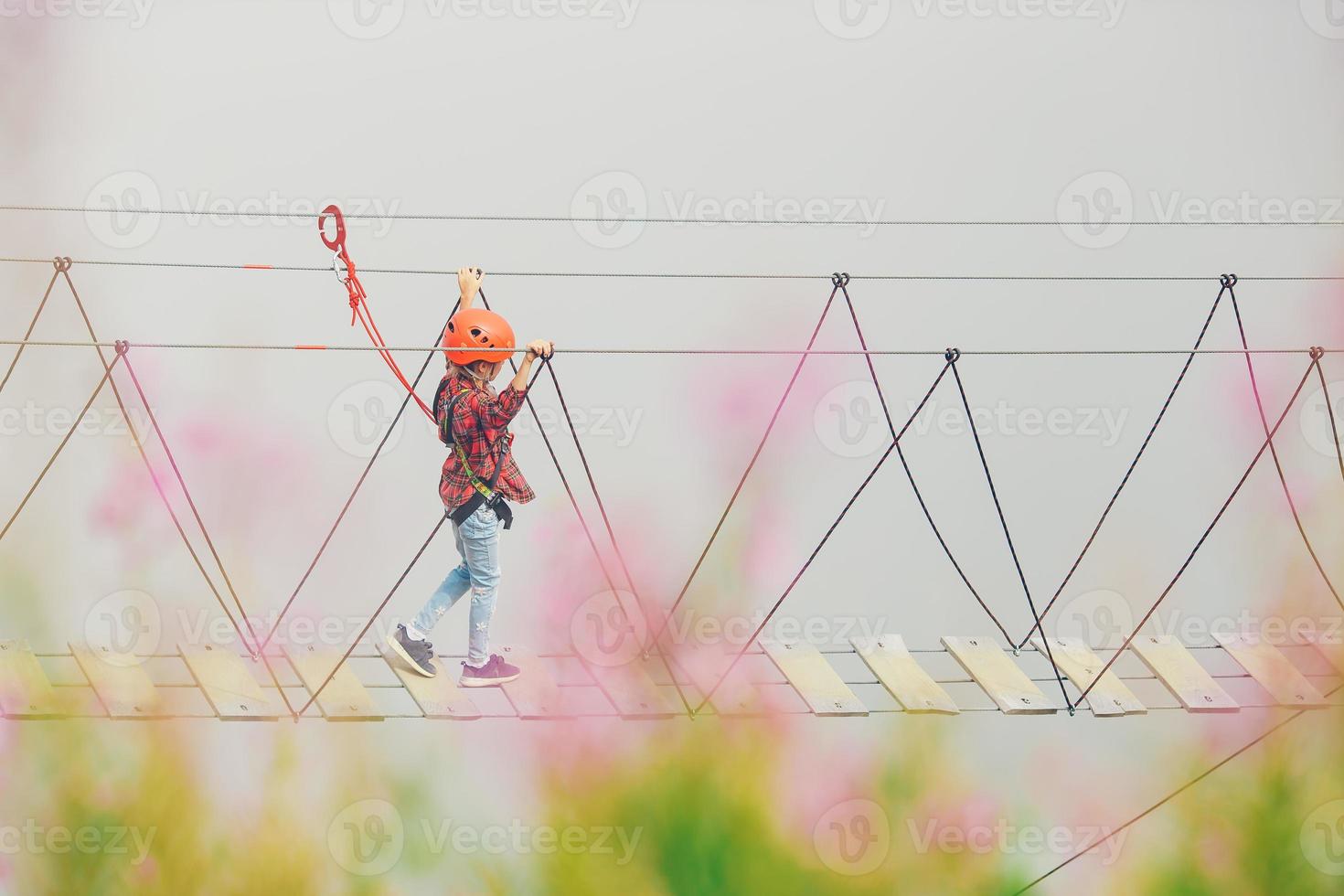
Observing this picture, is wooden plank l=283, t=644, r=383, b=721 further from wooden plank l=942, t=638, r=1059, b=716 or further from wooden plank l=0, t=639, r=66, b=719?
wooden plank l=942, t=638, r=1059, b=716

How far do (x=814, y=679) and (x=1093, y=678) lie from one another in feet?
2.19

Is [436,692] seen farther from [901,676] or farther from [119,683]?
[901,676]

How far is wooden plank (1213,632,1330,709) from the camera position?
4.14 m

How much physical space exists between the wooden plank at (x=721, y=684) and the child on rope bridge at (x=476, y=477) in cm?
40

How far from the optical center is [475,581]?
3.91 meters

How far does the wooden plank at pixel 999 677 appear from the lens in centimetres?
393

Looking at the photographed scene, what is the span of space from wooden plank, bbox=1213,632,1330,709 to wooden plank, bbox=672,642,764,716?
1.16 metres

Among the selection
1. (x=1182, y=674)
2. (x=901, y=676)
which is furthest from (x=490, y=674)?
(x=1182, y=674)

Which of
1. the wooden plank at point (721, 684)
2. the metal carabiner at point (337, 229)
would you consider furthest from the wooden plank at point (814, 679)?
the metal carabiner at point (337, 229)

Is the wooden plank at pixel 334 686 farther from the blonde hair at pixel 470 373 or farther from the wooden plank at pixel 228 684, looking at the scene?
the blonde hair at pixel 470 373

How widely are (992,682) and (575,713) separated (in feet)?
3.14

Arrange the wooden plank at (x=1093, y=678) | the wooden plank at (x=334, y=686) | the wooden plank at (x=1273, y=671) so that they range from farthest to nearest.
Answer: the wooden plank at (x=1273, y=671)
the wooden plank at (x=1093, y=678)
the wooden plank at (x=334, y=686)

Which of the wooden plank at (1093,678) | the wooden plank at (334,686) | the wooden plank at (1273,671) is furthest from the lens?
the wooden plank at (1273,671)

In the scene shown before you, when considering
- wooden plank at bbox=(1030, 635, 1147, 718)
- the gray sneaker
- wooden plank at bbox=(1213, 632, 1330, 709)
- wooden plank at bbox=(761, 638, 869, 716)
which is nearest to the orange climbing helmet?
the gray sneaker
